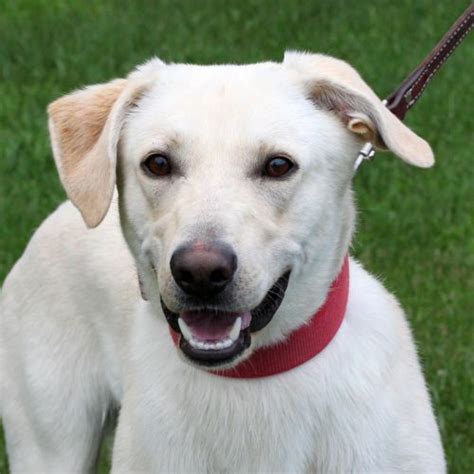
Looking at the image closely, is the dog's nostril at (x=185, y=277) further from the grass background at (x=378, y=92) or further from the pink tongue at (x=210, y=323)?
the grass background at (x=378, y=92)

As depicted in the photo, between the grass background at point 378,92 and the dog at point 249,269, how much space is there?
1.64 m

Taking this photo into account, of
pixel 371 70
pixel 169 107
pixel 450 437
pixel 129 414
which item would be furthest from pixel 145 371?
pixel 371 70

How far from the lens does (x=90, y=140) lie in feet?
13.5

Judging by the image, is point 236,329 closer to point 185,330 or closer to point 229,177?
point 185,330

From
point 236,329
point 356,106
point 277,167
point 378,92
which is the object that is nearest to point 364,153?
point 356,106

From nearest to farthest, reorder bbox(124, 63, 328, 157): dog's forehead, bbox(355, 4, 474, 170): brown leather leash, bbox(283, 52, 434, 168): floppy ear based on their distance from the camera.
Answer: bbox(124, 63, 328, 157): dog's forehead → bbox(283, 52, 434, 168): floppy ear → bbox(355, 4, 474, 170): brown leather leash

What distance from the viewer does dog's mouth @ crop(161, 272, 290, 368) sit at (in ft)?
12.4

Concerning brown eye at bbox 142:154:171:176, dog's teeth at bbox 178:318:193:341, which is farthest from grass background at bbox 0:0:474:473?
brown eye at bbox 142:154:171:176

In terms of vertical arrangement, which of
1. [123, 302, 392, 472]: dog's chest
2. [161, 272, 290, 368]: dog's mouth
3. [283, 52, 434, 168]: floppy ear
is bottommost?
[123, 302, 392, 472]: dog's chest

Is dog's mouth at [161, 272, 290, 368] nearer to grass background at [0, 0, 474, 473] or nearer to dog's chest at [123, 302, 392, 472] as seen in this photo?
dog's chest at [123, 302, 392, 472]

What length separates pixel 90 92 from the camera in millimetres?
4188

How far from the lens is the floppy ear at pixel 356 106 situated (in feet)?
12.8

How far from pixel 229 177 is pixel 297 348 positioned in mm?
630

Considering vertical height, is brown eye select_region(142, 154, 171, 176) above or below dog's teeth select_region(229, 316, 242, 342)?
above
